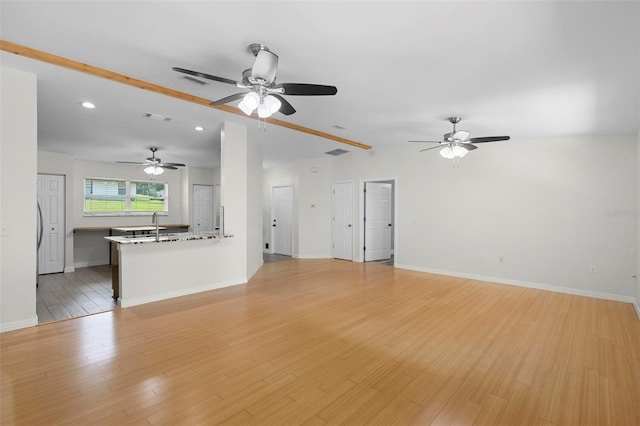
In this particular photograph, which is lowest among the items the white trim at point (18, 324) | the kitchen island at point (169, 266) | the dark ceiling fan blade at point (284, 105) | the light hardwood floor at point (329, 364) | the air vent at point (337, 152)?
the light hardwood floor at point (329, 364)

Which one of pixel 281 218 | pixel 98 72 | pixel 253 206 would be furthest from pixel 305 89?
pixel 281 218

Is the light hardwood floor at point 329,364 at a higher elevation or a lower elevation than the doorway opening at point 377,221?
lower

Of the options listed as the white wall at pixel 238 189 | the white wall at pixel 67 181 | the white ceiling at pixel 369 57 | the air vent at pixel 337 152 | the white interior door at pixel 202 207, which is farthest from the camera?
the white interior door at pixel 202 207

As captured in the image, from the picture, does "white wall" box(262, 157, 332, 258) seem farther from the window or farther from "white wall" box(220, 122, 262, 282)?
the window

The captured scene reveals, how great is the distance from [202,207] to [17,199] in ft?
20.8

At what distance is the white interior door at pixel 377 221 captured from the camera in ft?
25.7

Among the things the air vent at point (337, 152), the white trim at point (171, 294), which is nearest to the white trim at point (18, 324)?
the white trim at point (171, 294)

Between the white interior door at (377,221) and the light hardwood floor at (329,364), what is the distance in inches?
133

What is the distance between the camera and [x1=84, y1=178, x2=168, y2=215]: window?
794 cm

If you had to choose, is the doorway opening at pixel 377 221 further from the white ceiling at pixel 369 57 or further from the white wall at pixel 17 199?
the white wall at pixel 17 199

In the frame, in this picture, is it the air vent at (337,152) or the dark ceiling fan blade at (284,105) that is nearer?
the dark ceiling fan blade at (284,105)

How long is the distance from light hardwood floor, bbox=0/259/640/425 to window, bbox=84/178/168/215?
17.1 feet

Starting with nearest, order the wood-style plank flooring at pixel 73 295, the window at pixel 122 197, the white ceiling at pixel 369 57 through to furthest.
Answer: the white ceiling at pixel 369 57 → the wood-style plank flooring at pixel 73 295 → the window at pixel 122 197

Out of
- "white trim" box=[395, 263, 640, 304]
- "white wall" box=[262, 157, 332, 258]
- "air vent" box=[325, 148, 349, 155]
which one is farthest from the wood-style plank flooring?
"white trim" box=[395, 263, 640, 304]
